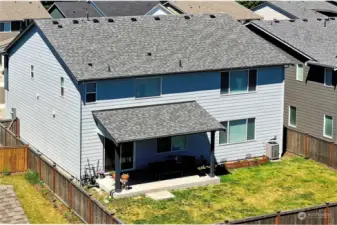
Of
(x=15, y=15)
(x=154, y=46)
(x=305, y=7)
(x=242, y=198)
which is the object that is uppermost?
(x=305, y=7)

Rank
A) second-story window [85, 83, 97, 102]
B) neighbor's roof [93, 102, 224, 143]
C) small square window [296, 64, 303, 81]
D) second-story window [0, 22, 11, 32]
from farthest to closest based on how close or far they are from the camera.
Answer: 1. second-story window [0, 22, 11, 32]
2. small square window [296, 64, 303, 81]
3. second-story window [85, 83, 97, 102]
4. neighbor's roof [93, 102, 224, 143]

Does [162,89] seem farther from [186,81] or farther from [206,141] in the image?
[206,141]

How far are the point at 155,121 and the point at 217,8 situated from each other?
47.7 m

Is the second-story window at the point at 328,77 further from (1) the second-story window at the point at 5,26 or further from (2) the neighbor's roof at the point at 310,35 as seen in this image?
(1) the second-story window at the point at 5,26

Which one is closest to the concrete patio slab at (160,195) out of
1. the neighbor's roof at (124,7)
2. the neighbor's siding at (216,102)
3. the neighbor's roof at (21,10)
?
the neighbor's siding at (216,102)

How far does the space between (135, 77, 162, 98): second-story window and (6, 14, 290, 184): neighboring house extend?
5 cm

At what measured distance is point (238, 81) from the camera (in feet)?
115

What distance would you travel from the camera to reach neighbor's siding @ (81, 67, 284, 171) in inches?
1240

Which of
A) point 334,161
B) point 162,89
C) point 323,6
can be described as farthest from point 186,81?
point 323,6

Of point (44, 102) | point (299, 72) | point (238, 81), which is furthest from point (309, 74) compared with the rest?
point (44, 102)

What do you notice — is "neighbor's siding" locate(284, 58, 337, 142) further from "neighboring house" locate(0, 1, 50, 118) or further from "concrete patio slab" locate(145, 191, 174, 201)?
"neighboring house" locate(0, 1, 50, 118)

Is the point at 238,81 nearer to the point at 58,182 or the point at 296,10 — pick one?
the point at 58,182

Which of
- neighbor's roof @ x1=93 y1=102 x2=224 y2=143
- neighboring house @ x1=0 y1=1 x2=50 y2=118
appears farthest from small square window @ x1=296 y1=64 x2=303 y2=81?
neighboring house @ x1=0 y1=1 x2=50 y2=118

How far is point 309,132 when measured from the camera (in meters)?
39.6
